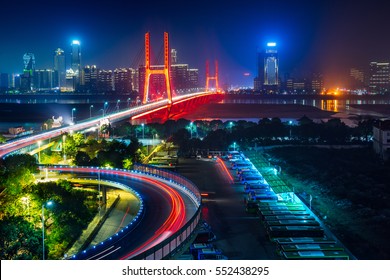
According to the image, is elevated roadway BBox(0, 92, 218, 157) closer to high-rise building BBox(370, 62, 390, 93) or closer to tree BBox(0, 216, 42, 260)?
tree BBox(0, 216, 42, 260)

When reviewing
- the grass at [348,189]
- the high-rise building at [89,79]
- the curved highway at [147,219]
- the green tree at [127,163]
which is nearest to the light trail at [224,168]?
the grass at [348,189]

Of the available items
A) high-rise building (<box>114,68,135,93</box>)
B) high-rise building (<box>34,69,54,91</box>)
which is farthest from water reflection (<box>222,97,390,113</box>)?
high-rise building (<box>34,69,54,91</box>)

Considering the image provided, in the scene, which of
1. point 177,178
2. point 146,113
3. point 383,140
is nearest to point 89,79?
point 146,113

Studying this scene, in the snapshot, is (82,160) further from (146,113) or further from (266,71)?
(266,71)
